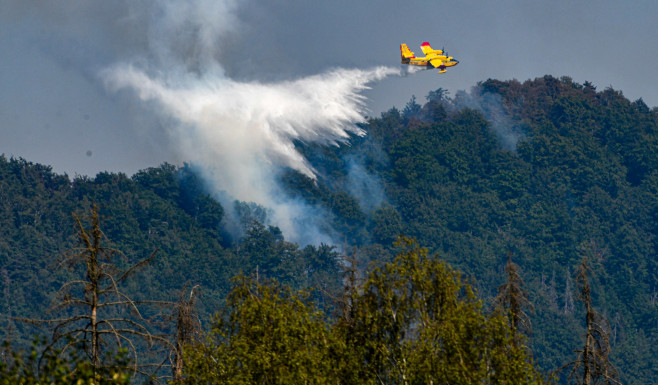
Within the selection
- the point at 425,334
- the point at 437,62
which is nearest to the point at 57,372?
the point at 425,334

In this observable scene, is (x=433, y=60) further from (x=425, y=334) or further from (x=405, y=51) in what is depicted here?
(x=425, y=334)

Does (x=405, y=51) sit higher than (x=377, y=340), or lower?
higher

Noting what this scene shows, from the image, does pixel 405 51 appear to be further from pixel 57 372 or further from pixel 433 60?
pixel 57 372

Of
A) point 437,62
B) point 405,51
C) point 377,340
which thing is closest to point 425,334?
point 377,340

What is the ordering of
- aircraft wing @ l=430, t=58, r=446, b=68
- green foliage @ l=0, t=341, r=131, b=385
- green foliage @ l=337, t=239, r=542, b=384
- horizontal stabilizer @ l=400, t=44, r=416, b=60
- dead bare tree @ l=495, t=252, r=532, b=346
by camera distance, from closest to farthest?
green foliage @ l=0, t=341, r=131, b=385 < green foliage @ l=337, t=239, r=542, b=384 < dead bare tree @ l=495, t=252, r=532, b=346 < aircraft wing @ l=430, t=58, r=446, b=68 < horizontal stabilizer @ l=400, t=44, r=416, b=60

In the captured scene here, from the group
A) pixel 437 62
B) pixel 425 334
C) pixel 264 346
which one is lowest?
pixel 425 334

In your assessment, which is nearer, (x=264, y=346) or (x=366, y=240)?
(x=264, y=346)

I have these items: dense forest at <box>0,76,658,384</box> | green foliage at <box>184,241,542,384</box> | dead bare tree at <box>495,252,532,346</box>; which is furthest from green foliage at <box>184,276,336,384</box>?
dense forest at <box>0,76,658,384</box>

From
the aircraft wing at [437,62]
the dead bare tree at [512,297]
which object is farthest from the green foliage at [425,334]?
the aircraft wing at [437,62]

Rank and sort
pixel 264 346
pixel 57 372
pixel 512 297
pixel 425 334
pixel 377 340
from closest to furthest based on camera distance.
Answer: pixel 57 372 → pixel 264 346 → pixel 425 334 → pixel 377 340 → pixel 512 297

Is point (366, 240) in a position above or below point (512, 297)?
above

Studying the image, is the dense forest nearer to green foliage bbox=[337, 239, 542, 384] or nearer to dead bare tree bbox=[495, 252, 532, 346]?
dead bare tree bbox=[495, 252, 532, 346]

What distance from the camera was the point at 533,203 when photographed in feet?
641

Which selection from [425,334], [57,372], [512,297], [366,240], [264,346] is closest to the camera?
[57,372]
